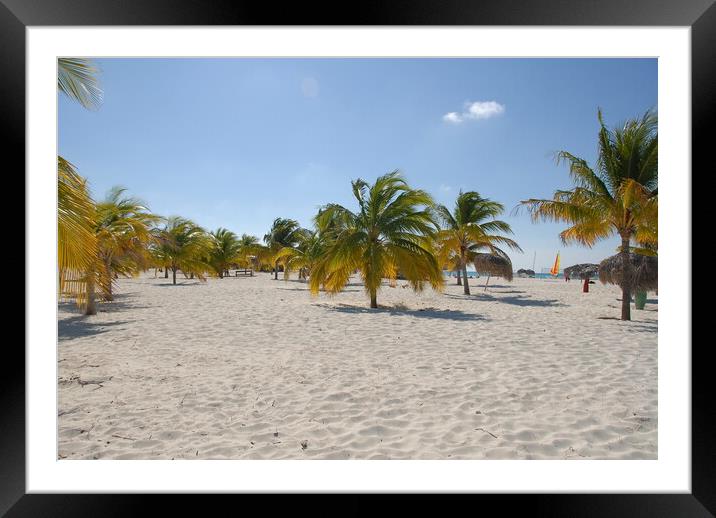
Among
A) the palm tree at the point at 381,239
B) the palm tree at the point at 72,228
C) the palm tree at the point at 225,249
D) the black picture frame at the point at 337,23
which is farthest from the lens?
the palm tree at the point at 225,249

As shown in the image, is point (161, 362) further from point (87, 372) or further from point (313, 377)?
point (313, 377)

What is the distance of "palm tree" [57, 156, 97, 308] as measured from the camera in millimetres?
2754

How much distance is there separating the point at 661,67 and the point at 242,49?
2.57 m

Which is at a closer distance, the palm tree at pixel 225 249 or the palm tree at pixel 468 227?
the palm tree at pixel 468 227

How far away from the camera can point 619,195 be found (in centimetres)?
729

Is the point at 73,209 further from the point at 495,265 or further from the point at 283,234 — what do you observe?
the point at 283,234

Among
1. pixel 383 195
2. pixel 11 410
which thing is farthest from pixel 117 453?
pixel 383 195

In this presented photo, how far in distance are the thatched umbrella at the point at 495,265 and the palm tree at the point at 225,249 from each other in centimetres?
2246

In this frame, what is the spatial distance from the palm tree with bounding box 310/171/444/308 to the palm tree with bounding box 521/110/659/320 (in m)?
3.03

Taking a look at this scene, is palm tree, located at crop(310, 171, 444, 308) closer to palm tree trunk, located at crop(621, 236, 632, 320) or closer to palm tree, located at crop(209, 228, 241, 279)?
palm tree trunk, located at crop(621, 236, 632, 320)

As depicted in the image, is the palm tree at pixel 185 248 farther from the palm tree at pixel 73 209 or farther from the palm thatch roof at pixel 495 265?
the palm tree at pixel 73 209

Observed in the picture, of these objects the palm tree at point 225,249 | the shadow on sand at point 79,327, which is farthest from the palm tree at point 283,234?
the shadow on sand at point 79,327

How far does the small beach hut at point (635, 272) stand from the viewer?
25.8ft

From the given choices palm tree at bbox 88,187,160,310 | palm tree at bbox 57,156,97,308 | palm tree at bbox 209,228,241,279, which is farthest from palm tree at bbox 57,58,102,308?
palm tree at bbox 209,228,241,279
